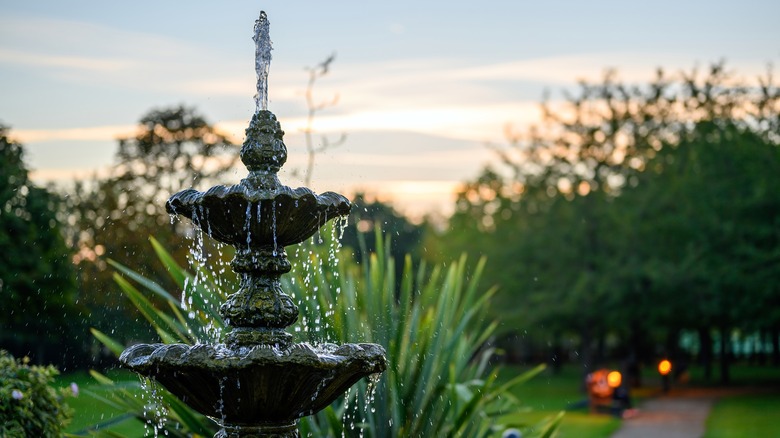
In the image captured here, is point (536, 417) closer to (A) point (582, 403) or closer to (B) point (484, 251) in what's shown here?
(A) point (582, 403)

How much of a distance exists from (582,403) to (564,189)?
942 centimetres

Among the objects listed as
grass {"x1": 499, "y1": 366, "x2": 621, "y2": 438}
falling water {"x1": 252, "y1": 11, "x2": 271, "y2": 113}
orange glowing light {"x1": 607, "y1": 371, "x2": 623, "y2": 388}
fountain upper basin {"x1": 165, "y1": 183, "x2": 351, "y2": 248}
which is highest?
falling water {"x1": 252, "y1": 11, "x2": 271, "y2": 113}

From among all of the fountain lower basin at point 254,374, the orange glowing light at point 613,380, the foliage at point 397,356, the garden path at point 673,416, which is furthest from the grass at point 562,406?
the fountain lower basin at point 254,374

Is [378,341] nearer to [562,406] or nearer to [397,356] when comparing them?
[397,356]

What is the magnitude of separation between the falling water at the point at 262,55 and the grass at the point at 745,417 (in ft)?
55.3

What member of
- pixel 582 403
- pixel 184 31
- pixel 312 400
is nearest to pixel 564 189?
pixel 582 403

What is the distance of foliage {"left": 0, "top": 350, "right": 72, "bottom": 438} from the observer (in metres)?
8.80

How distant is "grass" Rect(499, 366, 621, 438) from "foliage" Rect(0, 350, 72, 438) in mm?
5069

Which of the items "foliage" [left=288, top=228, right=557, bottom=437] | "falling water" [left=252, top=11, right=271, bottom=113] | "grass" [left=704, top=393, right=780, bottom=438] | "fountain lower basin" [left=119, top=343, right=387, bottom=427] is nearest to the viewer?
"fountain lower basin" [left=119, top=343, right=387, bottom=427]

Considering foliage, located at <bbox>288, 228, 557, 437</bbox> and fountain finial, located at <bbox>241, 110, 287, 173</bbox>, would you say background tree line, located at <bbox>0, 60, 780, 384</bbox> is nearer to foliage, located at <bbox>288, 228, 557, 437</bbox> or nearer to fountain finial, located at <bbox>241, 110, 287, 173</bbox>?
foliage, located at <bbox>288, 228, 557, 437</bbox>

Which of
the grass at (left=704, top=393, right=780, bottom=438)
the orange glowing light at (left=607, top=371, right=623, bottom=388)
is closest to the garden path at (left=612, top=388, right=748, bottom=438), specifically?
the grass at (left=704, top=393, right=780, bottom=438)

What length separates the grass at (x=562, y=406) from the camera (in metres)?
22.3

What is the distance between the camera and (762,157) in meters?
32.3

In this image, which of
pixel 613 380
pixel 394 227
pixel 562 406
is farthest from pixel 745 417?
pixel 394 227
